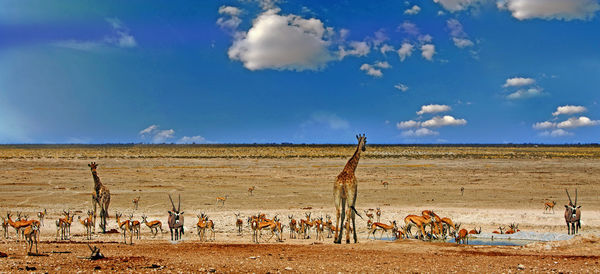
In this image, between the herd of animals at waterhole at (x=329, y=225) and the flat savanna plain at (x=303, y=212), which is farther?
the herd of animals at waterhole at (x=329, y=225)

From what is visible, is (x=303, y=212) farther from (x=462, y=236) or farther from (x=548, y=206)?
(x=548, y=206)

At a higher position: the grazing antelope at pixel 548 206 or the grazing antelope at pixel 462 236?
the grazing antelope at pixel 548 206

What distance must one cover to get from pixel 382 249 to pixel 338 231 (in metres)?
3.14

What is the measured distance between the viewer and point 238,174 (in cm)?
4534

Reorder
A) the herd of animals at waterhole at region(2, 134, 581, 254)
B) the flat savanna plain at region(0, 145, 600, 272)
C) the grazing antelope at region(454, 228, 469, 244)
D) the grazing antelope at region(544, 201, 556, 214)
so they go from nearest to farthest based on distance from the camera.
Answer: the flat savanna plain at region(0, 145, 600, 272)
the herd of animals at waterhole at region(2, 134, 581, 254)
the grazing antelope at region(454, 228, 469, 244)
the grazing antelope at region(544, 201, 556, 214)

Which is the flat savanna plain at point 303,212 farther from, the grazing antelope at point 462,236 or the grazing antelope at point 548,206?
the grazing antelope at point 462,236

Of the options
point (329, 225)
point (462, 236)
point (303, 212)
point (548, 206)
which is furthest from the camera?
point (548, 206)

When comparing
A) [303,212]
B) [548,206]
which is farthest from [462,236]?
[548,206]

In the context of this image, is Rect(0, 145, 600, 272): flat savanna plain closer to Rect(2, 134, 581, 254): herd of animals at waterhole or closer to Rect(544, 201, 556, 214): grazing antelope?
Rect(544, 201, 556, 214): grazing antelope

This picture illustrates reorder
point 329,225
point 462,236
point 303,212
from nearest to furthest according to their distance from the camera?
point 462,236 < point 329,225 < point 303,212

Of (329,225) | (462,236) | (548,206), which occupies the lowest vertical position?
(462,236)

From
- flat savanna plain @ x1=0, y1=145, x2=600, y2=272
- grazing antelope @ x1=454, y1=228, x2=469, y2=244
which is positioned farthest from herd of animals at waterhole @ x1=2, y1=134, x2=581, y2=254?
flat savanna plain @ x1=0, y1=145, x2=600, y2=272

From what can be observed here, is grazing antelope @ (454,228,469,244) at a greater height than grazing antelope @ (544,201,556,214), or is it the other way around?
grazing antelope @ (544,201,556,214)

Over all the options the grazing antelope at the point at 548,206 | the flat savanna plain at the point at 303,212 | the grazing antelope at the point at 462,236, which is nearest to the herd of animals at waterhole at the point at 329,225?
the grazing antelope at the point at 462,236
